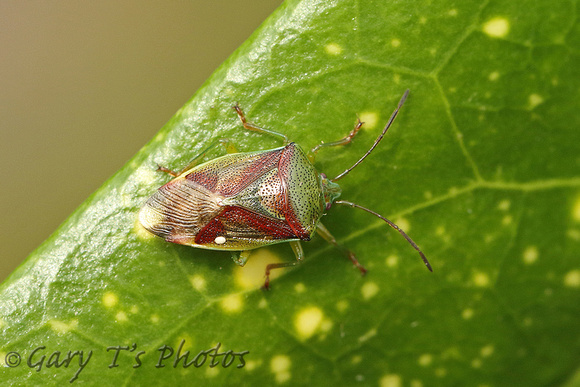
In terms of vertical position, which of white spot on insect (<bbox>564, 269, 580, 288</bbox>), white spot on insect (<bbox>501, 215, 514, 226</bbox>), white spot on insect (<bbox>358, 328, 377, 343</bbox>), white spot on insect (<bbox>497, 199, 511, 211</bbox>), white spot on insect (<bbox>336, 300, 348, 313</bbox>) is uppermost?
white spot on insect (<bbox>336, 300, 348, 313</bbox>)

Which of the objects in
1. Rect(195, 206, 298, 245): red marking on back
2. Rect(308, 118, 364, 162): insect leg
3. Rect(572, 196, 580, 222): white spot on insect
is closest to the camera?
Rect(572, 196, 580, 222): white spot on insect

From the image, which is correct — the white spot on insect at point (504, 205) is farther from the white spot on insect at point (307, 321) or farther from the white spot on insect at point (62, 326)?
the white spot on insect at point (62, 326)

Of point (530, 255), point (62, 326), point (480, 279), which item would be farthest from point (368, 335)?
point (62, 326)

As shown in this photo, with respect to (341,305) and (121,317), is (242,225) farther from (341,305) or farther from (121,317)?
(121,317)

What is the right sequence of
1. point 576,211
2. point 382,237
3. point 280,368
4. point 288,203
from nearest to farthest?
point 576,211
point 280,368
point 382,237
point 288,203

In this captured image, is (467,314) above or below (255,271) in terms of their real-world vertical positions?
below

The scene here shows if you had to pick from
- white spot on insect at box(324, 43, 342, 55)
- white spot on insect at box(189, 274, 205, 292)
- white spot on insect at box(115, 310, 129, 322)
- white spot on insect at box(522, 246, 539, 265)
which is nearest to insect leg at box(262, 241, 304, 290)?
white spot on insect at box(189, 274, 205, 292)

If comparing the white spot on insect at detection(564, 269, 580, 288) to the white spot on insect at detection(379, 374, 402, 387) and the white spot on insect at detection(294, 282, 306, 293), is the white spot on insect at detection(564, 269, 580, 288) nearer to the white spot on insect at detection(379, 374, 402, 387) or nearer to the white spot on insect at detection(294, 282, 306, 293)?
the white spot on insect at detection(379, 374, 402, 387)
